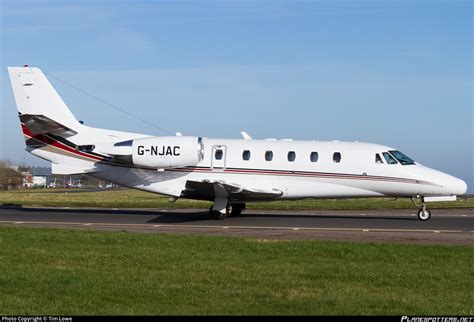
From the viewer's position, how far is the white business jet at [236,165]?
2533cm

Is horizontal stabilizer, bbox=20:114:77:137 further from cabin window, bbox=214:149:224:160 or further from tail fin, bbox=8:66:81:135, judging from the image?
cabin window, bbox=214:149:224:160

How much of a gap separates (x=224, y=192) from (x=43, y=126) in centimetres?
798

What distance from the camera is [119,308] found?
862 centimetres

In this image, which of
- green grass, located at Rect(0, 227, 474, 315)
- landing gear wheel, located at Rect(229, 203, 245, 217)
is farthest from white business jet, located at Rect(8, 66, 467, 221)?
green grass, located at Rect(0, 227, 474, 315)

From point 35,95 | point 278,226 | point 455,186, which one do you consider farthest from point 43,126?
point 455,186

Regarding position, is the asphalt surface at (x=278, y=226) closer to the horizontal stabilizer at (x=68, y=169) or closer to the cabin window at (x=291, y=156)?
the horizontal stabilizer at (x=68, y=169)

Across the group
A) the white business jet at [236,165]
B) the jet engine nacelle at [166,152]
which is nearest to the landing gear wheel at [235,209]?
the white business jet at [236,165]

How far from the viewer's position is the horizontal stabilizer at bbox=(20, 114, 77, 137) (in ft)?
85.0

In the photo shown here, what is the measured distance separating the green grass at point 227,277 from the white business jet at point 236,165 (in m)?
9.22

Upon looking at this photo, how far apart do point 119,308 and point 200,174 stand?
17.4 m

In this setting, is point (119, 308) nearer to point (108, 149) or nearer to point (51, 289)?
point (51, 289)

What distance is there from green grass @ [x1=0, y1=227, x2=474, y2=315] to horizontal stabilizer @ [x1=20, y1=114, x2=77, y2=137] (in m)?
10.6

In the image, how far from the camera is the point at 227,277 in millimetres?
11062

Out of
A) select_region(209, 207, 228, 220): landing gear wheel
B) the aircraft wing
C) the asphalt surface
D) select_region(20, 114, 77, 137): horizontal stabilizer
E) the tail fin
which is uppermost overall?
the tail fin
